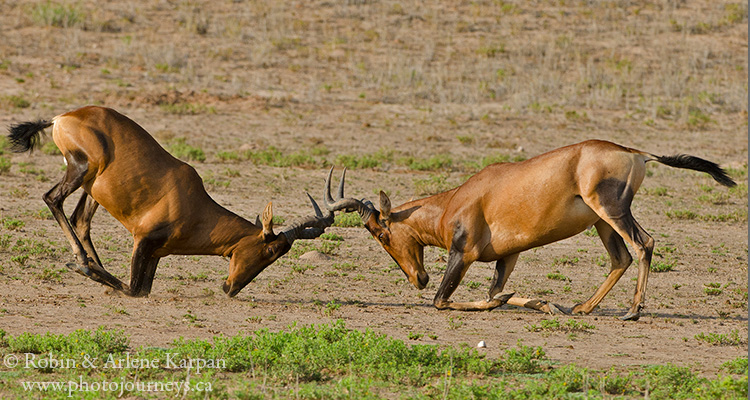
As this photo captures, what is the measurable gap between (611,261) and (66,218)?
5550 millimetres

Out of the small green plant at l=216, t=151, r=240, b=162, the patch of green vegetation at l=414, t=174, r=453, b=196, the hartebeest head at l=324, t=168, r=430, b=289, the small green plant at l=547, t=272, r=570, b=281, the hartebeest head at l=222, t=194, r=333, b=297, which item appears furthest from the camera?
the small green plant at l=216, t=151, r=240, b=162

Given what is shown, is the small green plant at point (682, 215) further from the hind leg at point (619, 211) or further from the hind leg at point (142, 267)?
the hind leg at point (142, 267)

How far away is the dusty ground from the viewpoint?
9.53 m

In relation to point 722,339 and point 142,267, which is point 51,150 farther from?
point 722,339

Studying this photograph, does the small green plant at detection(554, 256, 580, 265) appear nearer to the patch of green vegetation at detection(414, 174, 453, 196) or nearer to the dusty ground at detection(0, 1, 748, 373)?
the dusty ground at detection(0, 1, 748, 373)

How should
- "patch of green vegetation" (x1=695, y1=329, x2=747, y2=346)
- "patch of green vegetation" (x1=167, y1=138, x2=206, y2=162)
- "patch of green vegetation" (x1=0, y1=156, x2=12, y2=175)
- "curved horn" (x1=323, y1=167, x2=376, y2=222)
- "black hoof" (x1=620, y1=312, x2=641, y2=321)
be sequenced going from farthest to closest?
1. "patch of green vegetation" (x1=167, y1=138, x2=206, y2=162)
2. "patch of green vegetation" (x1=0, y1=156, x2=12, y2=175)
3. "curved horn" (x1=323, y1=167, x2=376, y2=222)
4. "black hoof" (x1=620, y1=312, x2=641, y2=321)
5. "patch of green vegetation" (x1=695, y1=329, x2=747, y2=346)

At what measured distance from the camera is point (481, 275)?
11.9 m

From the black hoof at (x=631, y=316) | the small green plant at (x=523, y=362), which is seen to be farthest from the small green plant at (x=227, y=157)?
the small green plant at (x=523, y=362)

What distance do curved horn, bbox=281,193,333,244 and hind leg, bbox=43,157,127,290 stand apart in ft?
5.90

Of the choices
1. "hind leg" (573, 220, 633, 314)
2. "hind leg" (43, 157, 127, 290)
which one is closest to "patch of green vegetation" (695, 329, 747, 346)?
"hind leg" (573, 220, 633, 314)

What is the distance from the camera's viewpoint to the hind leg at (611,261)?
9.93m

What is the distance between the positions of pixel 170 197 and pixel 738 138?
55.2ft

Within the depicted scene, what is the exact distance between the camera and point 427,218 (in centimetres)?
1040

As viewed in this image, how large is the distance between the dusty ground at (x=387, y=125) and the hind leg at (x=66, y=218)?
0.93 ft
